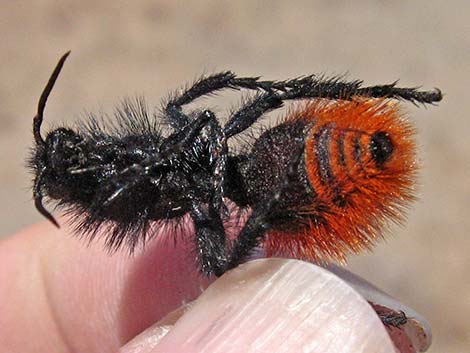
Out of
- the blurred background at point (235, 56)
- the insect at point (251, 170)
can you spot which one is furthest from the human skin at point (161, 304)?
the blurred background at point (235, 56)

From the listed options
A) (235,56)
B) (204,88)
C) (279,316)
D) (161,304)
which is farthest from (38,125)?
(235,56)

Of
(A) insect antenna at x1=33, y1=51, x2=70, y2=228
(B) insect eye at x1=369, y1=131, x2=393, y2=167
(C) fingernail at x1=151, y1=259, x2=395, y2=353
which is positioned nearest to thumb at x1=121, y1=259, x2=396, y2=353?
(C) fingernail at x1=151, y1=259, x2=395, y2=353

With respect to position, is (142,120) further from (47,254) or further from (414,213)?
(414,213)

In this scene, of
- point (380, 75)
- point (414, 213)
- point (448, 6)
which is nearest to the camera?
point (414, 213)

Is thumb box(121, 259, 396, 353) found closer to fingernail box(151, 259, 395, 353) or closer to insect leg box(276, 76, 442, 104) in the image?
fingernail box(151, 259, 395, 353)

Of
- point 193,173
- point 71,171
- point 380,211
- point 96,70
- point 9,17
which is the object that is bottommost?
point 380,211

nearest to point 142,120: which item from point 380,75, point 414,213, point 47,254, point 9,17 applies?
point 47,254

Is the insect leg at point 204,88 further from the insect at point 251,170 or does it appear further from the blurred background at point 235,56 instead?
the blurred background at point 235,56

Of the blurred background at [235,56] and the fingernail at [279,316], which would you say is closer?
the fingernail at [279,316]

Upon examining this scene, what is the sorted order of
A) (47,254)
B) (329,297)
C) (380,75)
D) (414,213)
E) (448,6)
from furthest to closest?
(448,6), (380,75), (414,213), (47,254), (329,297)
